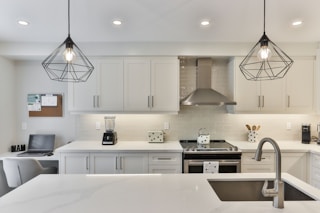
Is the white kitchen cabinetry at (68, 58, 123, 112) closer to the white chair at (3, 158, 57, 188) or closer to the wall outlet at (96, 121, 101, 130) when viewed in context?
the wall outlet at (96, 121, 101, 130)

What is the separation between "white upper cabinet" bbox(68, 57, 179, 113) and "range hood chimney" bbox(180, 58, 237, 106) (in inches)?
11.3

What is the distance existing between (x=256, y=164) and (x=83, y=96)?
2.79 meters

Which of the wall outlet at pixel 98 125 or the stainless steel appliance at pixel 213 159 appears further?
the wall outlet at pixel 98 125

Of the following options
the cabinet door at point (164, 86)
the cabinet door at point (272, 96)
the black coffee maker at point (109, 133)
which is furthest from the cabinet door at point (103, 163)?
the cabinet door at point (272, 96)

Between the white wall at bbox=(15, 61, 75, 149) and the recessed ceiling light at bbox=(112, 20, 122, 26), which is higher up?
the recessed ceiling light at bbox=(112, 20, 122, 26)

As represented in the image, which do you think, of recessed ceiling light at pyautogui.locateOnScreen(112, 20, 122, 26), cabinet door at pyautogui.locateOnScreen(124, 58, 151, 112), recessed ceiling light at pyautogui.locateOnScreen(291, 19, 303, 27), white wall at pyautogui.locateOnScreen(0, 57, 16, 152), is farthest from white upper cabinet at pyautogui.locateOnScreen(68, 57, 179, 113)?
recessed ceiling light at pyautogui.locateOnScreen(291, 19, 303, 27)

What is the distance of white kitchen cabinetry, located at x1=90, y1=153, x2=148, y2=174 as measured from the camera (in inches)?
127

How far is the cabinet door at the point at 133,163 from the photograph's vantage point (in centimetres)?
324

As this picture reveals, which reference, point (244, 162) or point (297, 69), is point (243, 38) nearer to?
point (297, 69)

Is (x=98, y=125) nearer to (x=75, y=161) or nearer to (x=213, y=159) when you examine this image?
(x=75, y=161)

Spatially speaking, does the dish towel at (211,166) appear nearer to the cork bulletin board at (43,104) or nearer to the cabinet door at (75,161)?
the cabinet door at (75,161)

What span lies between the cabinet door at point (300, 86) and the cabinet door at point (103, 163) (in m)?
2.79

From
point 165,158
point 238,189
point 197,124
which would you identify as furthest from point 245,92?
point 238,189

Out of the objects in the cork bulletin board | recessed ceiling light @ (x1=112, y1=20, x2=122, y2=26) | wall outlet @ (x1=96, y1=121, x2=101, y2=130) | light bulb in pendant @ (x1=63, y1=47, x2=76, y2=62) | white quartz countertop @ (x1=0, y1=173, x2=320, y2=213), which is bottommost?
white quartz countertop @ (x1=0, y1=173, x2=320, y2=213)
